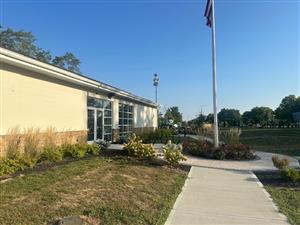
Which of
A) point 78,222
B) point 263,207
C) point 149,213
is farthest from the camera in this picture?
point 263,207

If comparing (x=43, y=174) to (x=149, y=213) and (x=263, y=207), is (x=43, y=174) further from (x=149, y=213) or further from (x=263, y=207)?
(x=263, y=207)

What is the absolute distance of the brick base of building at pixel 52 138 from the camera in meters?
11.7

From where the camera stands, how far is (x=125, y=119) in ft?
89.7

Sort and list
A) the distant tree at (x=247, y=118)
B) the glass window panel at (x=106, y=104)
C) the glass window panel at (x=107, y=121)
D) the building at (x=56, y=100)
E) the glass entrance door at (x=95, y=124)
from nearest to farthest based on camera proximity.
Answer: the building at (x=56, y=100)
the glass entrance door at (x=95, y=124)
the glass window panel at (x=106, y=104)
the glass window panel at (x=107, y=121)
the distant tree at (x=247, y=118)

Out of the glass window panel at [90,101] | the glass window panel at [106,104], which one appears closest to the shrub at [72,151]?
the glass window panel at [90,101]

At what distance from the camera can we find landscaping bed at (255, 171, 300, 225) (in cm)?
761

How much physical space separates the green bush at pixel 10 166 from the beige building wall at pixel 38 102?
4.84ft

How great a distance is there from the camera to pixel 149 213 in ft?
23.3

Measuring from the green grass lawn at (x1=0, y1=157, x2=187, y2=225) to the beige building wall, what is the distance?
2.71 m

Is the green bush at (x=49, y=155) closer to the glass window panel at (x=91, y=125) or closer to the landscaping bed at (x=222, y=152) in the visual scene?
the glass window panel at (x=91, y=125)

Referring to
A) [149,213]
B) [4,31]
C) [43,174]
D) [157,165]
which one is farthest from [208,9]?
[4,31]

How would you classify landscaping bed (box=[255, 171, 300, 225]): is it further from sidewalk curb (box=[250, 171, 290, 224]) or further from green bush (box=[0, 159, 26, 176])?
green bush (box=[0, 159, 26, 176])

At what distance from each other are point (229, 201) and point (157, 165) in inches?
187

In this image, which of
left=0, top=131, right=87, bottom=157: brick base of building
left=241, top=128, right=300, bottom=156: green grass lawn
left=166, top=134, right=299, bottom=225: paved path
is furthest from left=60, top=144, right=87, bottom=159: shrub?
left=241, top=128, right=300, bottom=156: green grass lawn
